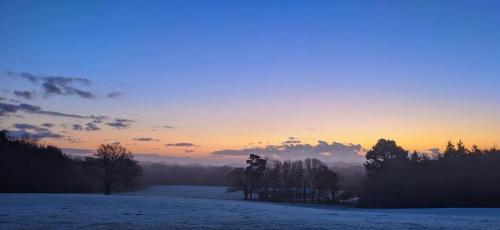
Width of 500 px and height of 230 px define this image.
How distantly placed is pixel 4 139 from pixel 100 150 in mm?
24151

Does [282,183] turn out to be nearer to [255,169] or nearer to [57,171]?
[255,169]

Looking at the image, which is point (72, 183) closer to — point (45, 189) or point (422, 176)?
point (45, 189)

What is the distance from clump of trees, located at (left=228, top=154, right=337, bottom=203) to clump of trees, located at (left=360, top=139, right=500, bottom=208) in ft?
69.2

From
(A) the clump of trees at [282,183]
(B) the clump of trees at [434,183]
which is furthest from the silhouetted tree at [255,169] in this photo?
(B) the clump of trees at [434,183]

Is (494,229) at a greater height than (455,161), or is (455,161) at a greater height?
(455,161)

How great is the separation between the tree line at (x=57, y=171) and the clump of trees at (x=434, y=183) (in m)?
51.2

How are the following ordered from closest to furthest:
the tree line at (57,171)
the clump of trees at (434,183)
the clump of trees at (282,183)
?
1. the clump of trees at (434,183)
2. the tree line at (57,171)
3. the clump of trees at (282,183)

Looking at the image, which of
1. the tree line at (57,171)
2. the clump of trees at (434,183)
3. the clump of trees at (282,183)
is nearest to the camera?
the clump of trees at (434,183)

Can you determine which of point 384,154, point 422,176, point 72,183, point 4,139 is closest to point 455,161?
point 422,176

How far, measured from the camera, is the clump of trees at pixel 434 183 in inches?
3250

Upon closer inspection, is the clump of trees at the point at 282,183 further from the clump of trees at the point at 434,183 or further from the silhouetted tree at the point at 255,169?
the clump of trees at the point at 434,183

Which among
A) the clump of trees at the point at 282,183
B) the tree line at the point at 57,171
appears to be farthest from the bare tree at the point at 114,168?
the clump of trees at the point at 282,183

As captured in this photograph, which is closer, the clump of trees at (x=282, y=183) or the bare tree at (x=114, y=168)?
the bare tree at (x=114, y=168)

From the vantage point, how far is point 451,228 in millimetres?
31375
